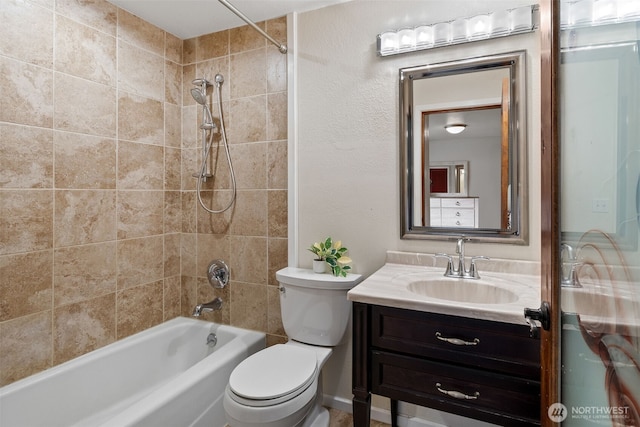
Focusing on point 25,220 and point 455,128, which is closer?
point 25,220

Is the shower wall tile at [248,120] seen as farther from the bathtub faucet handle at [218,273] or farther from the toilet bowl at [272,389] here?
the toilet bowl at [272,389]

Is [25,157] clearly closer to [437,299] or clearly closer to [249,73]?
[249,73]

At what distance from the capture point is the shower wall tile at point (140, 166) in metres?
1.97

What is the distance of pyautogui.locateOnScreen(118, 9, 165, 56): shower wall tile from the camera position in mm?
1956

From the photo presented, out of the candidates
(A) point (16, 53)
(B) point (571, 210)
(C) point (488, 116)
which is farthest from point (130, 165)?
(B) point (571, 210)

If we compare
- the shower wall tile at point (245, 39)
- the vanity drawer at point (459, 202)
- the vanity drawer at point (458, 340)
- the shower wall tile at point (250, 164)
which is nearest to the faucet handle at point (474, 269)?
the vanity drawer at point (459, 202)

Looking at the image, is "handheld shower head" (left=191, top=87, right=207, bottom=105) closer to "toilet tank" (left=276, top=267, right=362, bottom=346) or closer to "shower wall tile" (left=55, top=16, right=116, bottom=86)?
"shower wall tile" (left=55, top=16, right=116, bottom=86)

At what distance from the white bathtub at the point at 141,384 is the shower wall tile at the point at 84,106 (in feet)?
4.04

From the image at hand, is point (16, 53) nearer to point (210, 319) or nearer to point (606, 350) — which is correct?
point (210, 319)

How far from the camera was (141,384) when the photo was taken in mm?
1943

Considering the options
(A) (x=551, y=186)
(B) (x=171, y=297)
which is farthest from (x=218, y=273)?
(A) (x=551, y=186)

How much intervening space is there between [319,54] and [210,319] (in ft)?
6.12

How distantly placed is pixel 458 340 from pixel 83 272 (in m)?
1.88

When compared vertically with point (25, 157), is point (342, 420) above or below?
below
